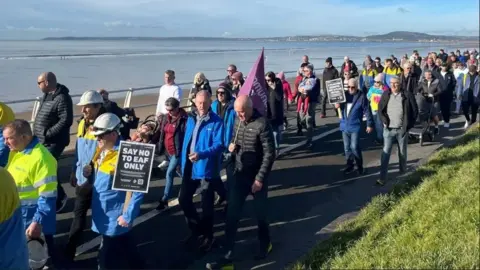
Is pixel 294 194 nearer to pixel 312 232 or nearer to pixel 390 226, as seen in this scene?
pixel 312 232

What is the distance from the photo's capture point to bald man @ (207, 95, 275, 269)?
18.4 ft

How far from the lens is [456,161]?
9359 mm

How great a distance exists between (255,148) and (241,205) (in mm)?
631

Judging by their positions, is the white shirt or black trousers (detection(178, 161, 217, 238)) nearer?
black trousers (detection(178, 161, 217, 238))

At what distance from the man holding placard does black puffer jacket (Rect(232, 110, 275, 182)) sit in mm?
1419

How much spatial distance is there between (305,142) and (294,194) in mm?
4069

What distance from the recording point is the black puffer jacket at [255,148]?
562cm

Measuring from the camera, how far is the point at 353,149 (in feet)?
30.7

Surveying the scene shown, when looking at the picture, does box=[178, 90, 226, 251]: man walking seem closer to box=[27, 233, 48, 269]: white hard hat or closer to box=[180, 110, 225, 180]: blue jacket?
box=[180, 110, 225, 180]: blue jacket

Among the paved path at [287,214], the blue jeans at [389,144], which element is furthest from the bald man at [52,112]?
the blue jeans at [389,144]

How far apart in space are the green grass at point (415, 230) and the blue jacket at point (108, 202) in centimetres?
172

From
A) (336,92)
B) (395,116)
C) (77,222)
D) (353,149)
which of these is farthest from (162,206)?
(336,92)

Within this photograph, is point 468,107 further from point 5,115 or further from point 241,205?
point 5,115

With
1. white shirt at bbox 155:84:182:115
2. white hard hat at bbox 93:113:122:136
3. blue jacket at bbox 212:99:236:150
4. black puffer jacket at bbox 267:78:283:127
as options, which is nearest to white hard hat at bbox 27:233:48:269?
white hard hat at bbox 93:113:122:136
